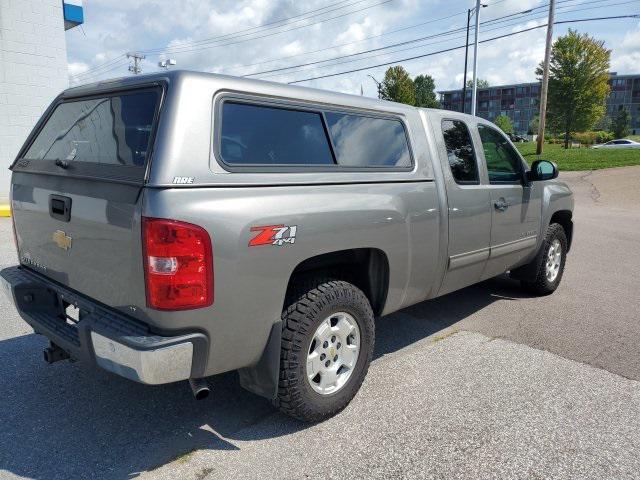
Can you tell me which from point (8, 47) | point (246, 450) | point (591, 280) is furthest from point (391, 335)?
point (8, 47)

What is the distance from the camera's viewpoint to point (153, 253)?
2.26 m

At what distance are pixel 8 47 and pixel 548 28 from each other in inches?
911

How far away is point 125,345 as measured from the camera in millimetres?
2309

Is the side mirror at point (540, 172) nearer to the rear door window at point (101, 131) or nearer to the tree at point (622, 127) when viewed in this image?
the rear door window at point (101, 131)

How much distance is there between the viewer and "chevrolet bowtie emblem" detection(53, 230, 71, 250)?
277cm

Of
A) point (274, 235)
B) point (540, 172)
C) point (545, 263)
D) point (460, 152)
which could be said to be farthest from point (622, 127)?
point (274, 235)

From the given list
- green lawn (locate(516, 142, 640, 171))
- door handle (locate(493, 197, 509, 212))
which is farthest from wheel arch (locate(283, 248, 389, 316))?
green lawn (locate(516, 142, 640, 171))

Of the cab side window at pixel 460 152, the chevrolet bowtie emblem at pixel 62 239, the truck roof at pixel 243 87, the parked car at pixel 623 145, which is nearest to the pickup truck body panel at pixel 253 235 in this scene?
the truck roof at pixel 243 87

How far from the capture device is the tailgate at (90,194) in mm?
2395

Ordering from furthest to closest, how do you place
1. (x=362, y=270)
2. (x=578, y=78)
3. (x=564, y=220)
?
(x=578, y=78) → (x=564, y=220) → (x=362, y=270)

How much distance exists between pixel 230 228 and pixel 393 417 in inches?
62.5

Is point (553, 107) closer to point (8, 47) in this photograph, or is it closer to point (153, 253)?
point (8, 47)

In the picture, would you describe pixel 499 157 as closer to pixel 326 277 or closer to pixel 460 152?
pixel 460 152

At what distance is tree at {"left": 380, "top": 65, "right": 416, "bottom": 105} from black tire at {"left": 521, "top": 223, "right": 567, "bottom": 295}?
4474 cm
